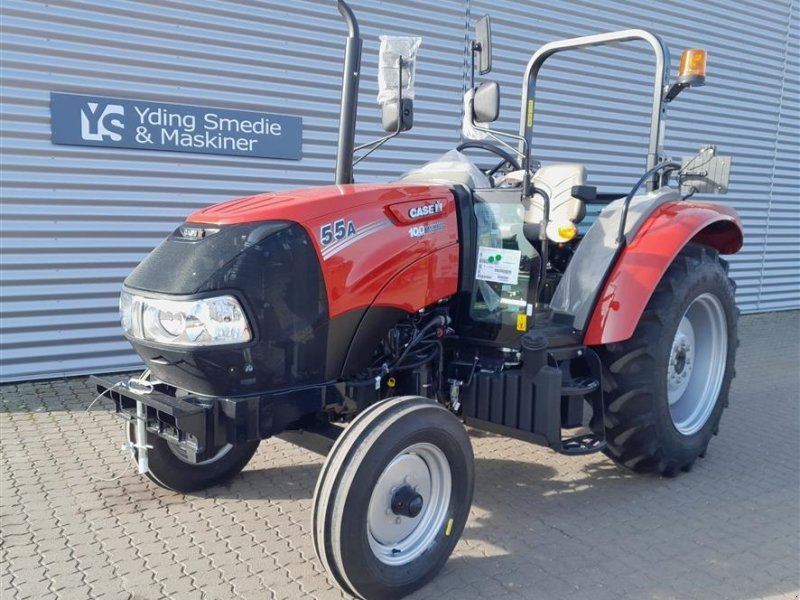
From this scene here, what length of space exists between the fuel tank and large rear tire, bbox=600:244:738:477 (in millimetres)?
1166

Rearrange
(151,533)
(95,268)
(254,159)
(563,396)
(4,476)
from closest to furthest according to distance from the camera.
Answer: (151,533)
(563,396)
(4,476)
(95,268)
(254,159)

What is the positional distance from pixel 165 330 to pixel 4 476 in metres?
1.77

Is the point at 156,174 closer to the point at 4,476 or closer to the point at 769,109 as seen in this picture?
the point at 4,476

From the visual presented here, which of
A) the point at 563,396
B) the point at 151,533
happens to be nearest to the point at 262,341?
the point at 151,533

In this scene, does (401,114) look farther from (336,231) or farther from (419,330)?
(419,330)

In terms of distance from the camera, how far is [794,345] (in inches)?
311

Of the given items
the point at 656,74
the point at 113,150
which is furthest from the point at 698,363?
the point at 113,150

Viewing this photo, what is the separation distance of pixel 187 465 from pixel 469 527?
1.35 metres

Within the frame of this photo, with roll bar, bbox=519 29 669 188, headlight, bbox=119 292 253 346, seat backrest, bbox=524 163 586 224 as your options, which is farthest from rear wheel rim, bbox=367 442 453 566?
roll bar, bbox=519 29 669 188

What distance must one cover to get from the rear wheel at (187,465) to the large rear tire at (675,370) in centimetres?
178

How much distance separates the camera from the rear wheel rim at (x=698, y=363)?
3.92 metres

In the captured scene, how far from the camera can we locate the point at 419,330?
3109 millimetres

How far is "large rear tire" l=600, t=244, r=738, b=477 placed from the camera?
3.45 meters

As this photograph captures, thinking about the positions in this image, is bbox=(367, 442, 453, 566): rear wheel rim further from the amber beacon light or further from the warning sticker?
the amber beacon light
